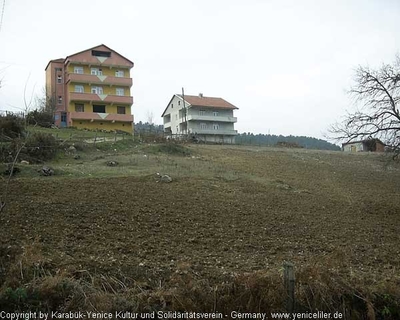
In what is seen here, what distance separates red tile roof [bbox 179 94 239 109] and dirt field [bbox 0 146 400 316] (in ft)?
140

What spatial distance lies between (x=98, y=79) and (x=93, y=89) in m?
1.50

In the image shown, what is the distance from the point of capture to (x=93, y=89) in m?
49.9

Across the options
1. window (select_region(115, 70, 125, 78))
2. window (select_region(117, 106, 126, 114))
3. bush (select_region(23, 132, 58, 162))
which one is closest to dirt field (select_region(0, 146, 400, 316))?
bush (select_region(23, 132, 58, 162))

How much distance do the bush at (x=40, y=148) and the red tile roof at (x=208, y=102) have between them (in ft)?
134

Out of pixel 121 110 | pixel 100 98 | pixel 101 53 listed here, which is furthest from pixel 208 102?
pixel 100 98

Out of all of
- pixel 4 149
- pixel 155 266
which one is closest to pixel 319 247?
pixel 155 266

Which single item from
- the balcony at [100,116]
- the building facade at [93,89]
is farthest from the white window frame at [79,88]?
the balcony at [100,116]

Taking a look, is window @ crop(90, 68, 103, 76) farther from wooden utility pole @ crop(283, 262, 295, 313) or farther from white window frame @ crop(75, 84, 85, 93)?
wooden utility pole @ crop(283, 262, 295, 313)

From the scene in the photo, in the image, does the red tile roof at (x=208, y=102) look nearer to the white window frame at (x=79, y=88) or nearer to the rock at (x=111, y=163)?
the white window frame at (x=79, y=88)

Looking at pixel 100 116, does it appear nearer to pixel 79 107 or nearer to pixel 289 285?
pixel 79 107

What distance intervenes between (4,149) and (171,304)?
16.2 metres

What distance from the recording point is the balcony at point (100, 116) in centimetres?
4719

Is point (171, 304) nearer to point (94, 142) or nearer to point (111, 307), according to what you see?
point (111, 307)

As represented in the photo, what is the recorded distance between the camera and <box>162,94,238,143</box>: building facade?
61938mm
